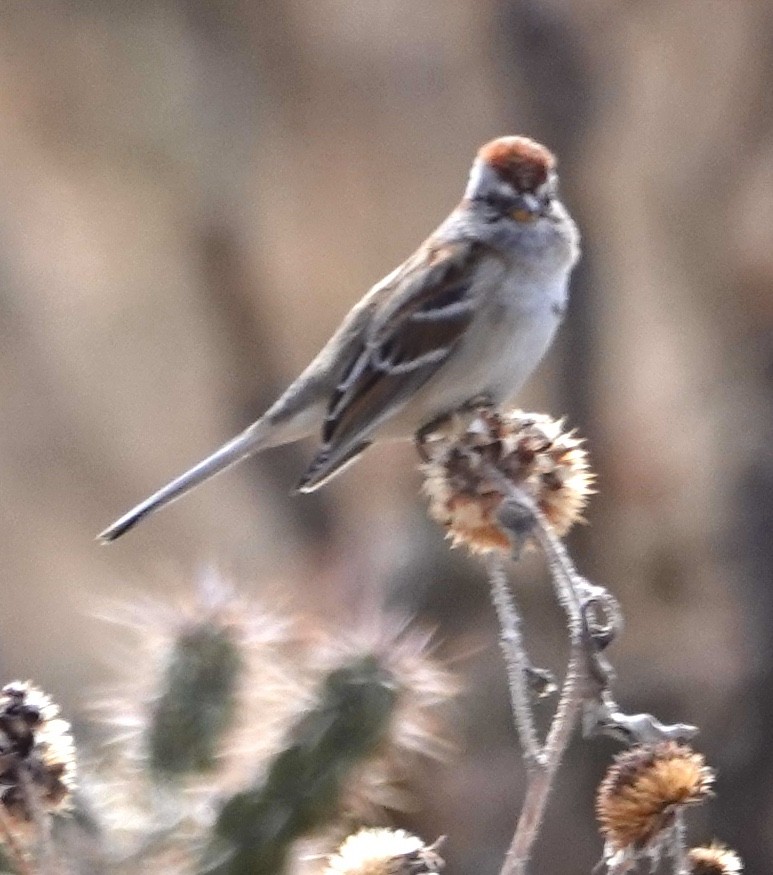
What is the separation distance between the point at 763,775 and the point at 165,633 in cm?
276

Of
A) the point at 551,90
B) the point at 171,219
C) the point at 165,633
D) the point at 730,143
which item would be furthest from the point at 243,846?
the point at 171,219

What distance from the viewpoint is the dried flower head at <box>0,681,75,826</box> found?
1368mm

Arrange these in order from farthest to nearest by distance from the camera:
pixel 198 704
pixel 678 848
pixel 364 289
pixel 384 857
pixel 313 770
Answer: pixel 364 289 < pixel 198 704 < pixel 313 770 < pixel 384 857 < pixel 678 848

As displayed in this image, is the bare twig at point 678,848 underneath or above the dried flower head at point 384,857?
above

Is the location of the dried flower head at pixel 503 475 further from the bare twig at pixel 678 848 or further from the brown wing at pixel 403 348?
the brown wing at pixel 403 348

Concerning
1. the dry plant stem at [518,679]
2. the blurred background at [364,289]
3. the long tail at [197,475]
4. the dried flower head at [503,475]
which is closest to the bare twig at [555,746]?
the dry plant stem at [518,679]

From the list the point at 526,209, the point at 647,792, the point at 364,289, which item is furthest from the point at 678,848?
the point at 364,289

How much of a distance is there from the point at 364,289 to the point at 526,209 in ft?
13.9

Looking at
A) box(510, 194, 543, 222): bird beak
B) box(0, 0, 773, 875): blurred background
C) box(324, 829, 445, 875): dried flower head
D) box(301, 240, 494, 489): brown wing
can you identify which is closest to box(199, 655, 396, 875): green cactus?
box(324, 829, 445, 875): dried flower head

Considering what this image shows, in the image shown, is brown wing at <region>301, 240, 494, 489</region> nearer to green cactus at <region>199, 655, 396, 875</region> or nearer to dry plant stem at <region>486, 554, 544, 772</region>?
green cactus at <region>199, 655, 396, 875</region>

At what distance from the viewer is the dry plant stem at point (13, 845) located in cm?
130

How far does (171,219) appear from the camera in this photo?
6.68 meters

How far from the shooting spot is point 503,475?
1.64 meters

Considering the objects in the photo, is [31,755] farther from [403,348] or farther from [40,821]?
[403,348]
